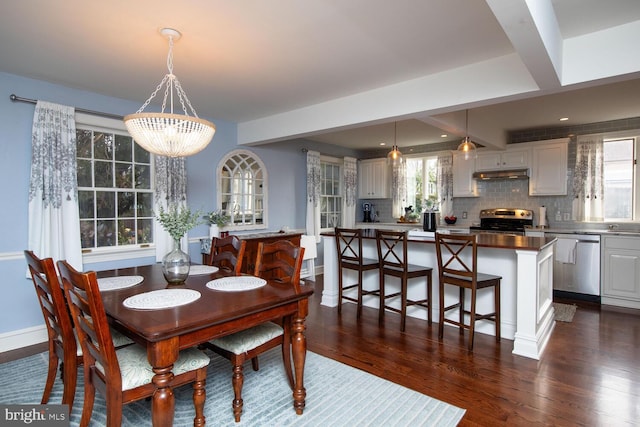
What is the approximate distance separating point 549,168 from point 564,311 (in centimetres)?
218

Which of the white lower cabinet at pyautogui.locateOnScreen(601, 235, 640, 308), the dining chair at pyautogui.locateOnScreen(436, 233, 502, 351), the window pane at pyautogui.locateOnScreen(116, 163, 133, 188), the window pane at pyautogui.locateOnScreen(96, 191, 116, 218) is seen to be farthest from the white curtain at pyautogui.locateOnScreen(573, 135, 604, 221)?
the window pane at pyautogui.locateOnScreen(96, 191, 116, 218)

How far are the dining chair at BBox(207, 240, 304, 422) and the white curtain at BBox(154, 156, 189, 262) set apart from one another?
6.32 feet

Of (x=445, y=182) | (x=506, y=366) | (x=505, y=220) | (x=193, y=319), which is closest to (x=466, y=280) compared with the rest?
(x=506, y=366)

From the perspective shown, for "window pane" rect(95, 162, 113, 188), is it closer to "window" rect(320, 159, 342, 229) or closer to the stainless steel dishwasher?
"window" rect(320, 159, 342, 229)

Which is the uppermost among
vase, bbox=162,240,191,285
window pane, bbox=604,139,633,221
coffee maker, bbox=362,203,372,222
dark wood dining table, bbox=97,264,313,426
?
window pane, bbox=604,139,633,221

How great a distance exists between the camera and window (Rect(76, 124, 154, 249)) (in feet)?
11.7

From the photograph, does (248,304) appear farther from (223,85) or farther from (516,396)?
(223,85)

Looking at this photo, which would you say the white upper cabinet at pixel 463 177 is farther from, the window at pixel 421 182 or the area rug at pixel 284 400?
the area rug at pixel 284 400

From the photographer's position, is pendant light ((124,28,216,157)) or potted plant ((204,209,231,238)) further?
potted plant ((204,209,231,238))

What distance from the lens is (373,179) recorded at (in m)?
7.01

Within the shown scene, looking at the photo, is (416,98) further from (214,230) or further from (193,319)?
(214,230)

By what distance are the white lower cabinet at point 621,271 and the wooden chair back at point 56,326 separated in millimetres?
5577

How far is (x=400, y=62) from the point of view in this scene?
2.81m

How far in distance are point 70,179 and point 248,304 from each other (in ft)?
8.70
